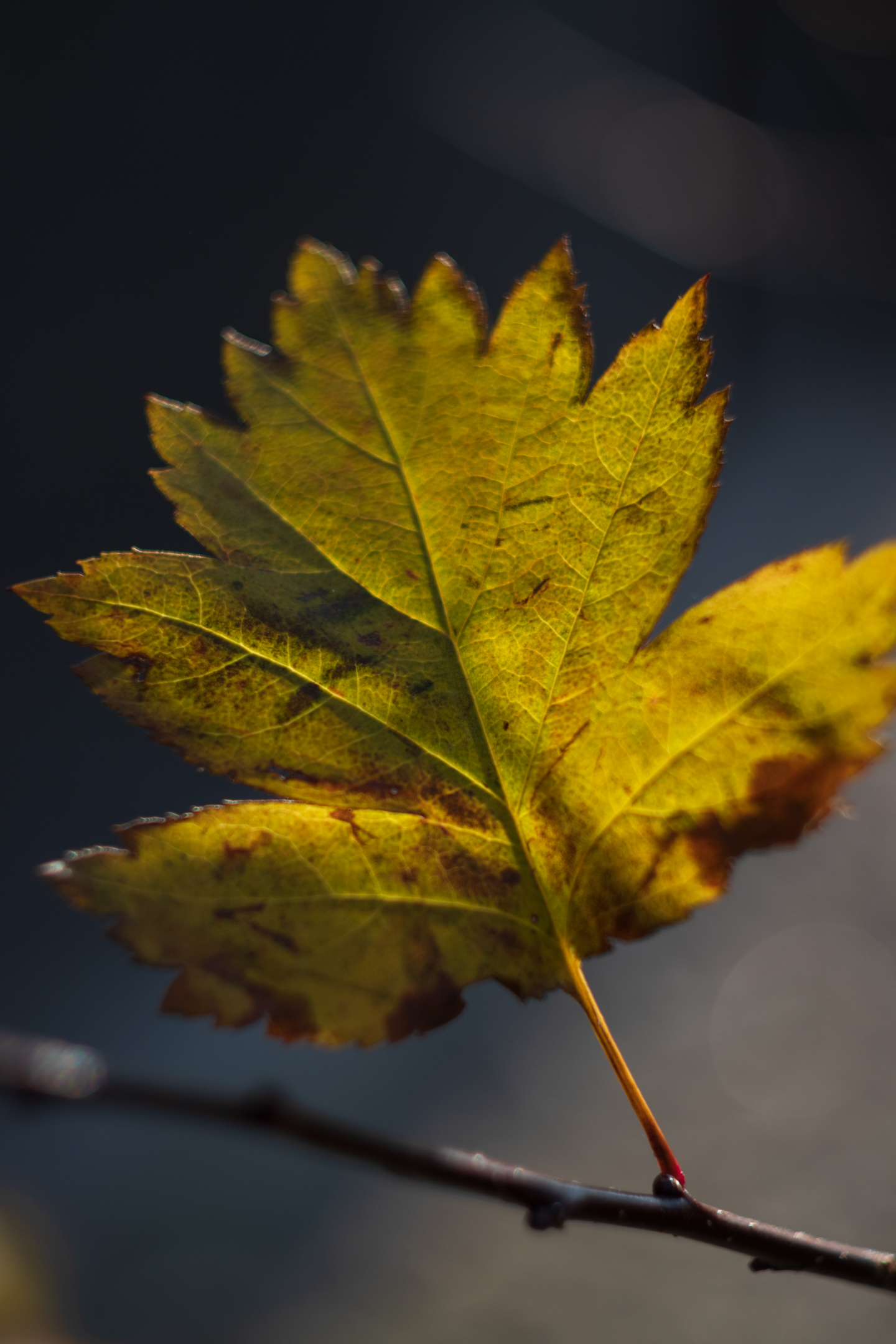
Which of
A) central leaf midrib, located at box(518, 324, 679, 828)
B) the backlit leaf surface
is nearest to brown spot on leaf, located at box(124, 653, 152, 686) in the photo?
the backlit leaf surface

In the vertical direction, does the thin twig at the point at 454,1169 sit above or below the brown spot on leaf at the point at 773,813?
below

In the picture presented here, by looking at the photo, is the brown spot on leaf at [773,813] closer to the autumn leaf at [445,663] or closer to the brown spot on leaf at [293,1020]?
the autumn leaf at [445,663]

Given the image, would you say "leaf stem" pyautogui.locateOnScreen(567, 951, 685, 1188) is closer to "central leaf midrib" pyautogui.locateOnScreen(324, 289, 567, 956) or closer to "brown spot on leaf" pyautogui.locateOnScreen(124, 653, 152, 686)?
"central leaf midrib" pyautogui.locateOnScreen(324, 289, 567, 956)

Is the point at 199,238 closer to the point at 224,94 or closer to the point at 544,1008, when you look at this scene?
the point at 224,94

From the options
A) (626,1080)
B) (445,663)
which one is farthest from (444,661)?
(626,1080)

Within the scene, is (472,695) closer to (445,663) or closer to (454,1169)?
(445,663)

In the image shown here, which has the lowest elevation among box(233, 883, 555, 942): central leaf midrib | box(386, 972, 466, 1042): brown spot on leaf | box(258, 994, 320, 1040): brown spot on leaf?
box(258, 994, 320, 1040): brown spot on leaf

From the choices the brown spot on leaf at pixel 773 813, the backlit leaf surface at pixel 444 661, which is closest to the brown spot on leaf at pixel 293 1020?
the backlit leaf surface at pixel 444 661
